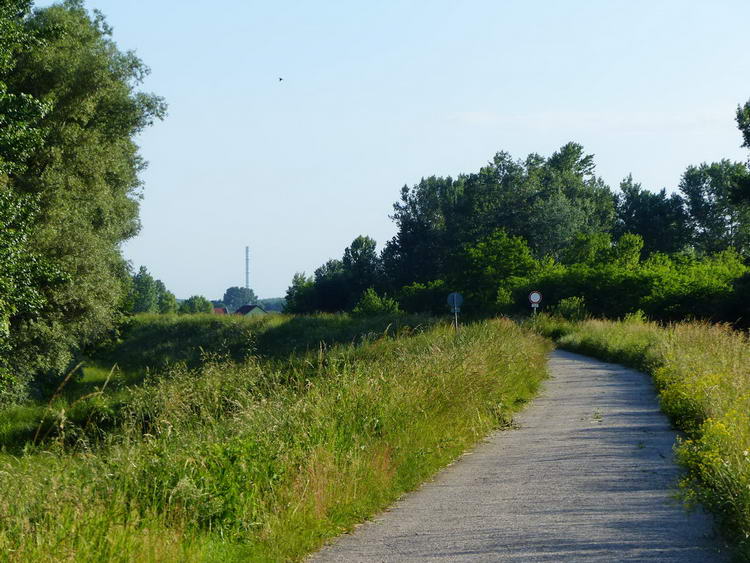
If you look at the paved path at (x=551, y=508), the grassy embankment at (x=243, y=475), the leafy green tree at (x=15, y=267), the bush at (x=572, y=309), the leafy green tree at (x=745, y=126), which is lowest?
the paved path at (x=551, y=508)

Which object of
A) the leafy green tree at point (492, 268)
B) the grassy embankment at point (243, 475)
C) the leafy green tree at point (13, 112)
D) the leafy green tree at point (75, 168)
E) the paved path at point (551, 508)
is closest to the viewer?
the grassy embankment at point (243, 475)

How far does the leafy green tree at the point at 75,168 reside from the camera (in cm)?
2809

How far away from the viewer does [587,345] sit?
116 feet

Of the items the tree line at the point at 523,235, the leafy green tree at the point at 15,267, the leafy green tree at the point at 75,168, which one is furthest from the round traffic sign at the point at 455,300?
the tree line at the point at 523,235

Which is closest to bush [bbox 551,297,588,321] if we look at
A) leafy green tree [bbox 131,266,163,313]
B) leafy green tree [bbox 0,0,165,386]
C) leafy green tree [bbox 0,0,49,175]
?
leafy green tree [bbox 0,0,165,386]

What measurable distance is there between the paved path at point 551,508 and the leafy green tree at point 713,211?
90982mm

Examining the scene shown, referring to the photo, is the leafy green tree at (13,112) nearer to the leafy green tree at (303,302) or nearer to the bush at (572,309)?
the bush at (572,309)

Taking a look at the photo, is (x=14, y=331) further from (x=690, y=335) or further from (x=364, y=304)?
(x=364, y=304)

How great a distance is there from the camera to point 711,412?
37.6 ft

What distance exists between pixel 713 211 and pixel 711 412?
93931mm

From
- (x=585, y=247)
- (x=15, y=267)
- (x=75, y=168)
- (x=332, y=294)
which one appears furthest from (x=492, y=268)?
(x=15, y=267)

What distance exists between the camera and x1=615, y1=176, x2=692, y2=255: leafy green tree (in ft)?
326

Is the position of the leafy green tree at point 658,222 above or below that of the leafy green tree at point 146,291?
above

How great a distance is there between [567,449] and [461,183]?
4197 inches
